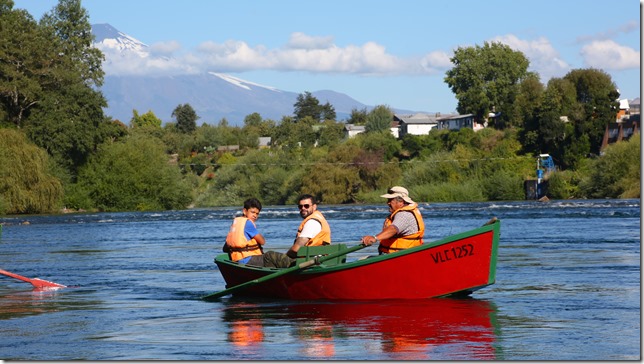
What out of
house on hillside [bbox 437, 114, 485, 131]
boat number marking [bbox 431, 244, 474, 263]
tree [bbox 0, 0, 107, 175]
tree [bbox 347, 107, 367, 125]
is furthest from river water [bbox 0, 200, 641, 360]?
tree [bbox 347, 107, 367, 125]

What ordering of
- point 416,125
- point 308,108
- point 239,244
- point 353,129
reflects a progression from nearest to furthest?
point 239,244, point 416,125, point 353,129, point 308,108

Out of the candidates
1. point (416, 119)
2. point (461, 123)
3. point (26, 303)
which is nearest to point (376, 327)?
point (26, 303)

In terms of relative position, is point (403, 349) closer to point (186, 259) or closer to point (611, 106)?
point (186, 259)

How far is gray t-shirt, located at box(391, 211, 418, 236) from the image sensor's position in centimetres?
1698

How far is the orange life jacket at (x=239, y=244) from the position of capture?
18817 millimetres

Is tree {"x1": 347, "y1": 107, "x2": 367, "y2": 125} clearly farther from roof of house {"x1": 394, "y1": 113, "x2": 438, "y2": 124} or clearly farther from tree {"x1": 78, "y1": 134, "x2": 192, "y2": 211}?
tree {"x1": 78, "y1": 134, "x2": 192, "y2": 211}

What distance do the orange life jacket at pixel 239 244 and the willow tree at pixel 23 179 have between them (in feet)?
140

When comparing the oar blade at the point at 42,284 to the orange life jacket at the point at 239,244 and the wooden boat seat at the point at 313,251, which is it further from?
the wooden boat seat at the point at 313,251

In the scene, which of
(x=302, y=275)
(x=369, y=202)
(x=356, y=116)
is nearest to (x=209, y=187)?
(x=369, y=202)

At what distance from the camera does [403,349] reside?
13.1 meters

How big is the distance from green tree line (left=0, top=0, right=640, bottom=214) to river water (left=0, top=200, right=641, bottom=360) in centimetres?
3815

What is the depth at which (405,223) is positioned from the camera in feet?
55.9

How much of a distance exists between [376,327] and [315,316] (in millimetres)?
1728

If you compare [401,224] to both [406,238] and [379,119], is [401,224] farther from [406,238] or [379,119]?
[379,119]
